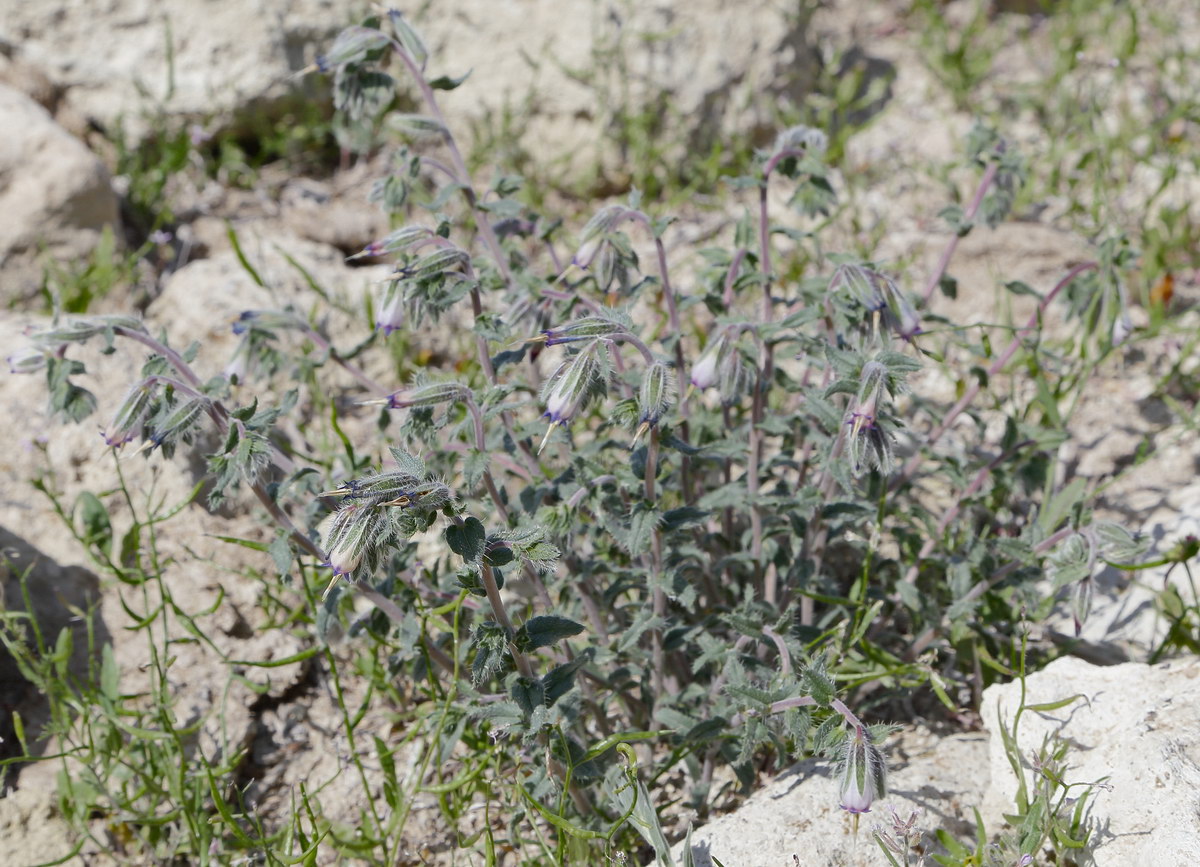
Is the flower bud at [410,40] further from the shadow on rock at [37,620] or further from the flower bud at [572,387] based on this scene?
the shadow on rock at [37,620]

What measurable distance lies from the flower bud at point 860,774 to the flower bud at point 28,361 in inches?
91.8

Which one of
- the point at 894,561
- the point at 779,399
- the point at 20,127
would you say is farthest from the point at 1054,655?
the point at 20,127

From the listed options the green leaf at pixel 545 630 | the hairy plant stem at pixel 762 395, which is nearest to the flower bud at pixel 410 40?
the hairy plant stem at pixel 762 395

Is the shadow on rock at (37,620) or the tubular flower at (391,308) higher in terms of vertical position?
the tubular flower at (391,308)

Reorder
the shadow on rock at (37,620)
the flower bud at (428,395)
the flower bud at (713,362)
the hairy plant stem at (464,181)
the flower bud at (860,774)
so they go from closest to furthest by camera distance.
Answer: the flower bud at (860,774)
the flower bud at (428,395)
the flower bud at (713,362)
the hairy plant stem at (464,181)
the shadow on rock at (37,620)

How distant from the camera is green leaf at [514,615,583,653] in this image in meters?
2.52

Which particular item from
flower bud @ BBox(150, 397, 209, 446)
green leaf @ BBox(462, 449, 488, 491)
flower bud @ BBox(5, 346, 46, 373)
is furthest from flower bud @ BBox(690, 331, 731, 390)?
flower bud @ BBox(5, 346, 46, 373)

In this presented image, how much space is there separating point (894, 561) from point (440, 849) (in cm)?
166

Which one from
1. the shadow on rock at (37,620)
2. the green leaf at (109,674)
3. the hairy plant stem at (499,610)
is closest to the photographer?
the hairy plant stem at (499,610)

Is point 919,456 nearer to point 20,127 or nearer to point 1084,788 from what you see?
point 1084,788

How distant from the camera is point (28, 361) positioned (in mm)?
3064

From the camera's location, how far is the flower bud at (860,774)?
247 centimetres

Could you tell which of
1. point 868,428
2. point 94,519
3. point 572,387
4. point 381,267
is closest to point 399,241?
point 572,387

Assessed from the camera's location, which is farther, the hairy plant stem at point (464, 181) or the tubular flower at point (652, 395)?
the hairy plant stem at point (464, 181)
